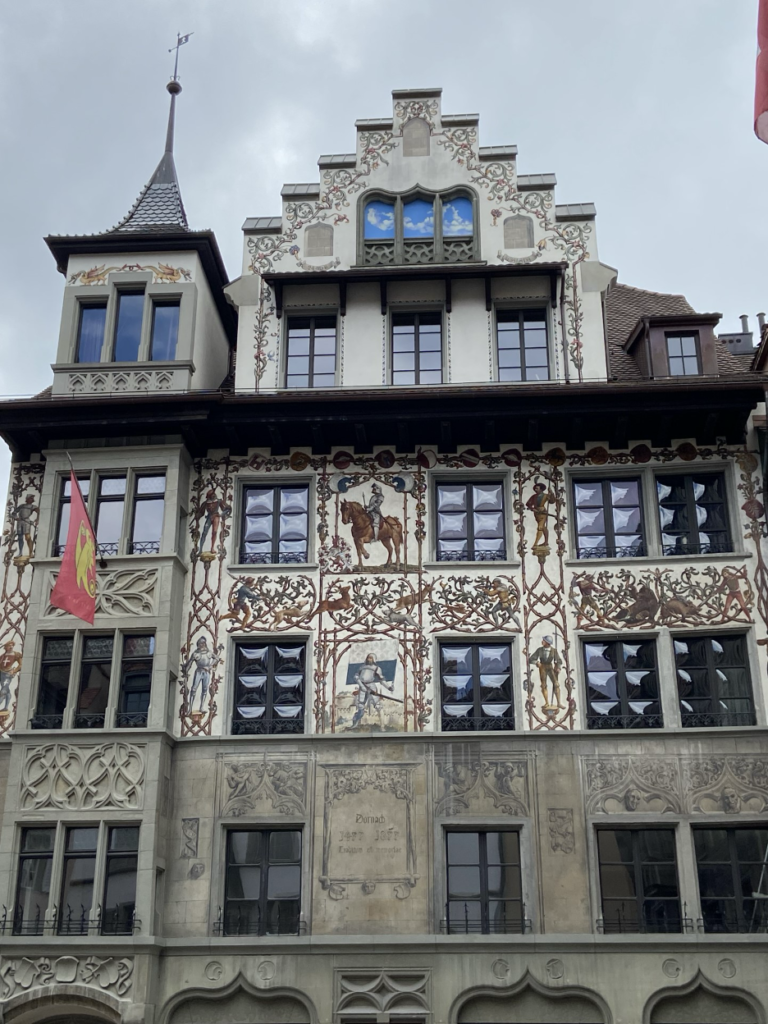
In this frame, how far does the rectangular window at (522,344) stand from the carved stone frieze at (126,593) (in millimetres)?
7745

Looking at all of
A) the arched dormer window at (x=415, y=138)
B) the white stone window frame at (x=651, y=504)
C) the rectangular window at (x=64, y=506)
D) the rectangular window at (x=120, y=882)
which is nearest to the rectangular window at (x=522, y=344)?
the white stone window frame at (x=651, y=504)

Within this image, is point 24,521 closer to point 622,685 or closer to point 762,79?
point 622,685

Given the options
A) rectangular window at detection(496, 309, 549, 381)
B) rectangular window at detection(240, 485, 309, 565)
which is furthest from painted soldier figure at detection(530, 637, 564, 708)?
rectangular window at detection(496, 309, 549, 381)

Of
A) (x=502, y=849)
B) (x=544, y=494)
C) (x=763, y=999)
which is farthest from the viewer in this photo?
(x=544, y=494)

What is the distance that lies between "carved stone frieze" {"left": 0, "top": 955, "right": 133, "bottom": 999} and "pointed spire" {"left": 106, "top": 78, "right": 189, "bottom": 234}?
14.0 metres

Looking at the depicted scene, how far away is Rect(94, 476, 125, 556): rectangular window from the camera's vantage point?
902 inches

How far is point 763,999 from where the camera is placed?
19281 mm

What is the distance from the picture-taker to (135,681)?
21.8 m

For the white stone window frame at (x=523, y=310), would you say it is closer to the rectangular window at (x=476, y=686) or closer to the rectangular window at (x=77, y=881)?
the rectangular window at (x=476, y=686)

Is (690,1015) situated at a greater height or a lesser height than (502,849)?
lesser

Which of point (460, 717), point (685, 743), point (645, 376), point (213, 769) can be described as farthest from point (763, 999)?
point (645, 376)

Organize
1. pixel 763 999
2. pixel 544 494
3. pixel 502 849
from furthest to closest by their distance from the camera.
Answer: pixel 544 494 → pixel 502 849 → pixel 763 999

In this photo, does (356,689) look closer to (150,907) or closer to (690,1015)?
(150,907)

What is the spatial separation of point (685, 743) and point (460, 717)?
3819 mm
